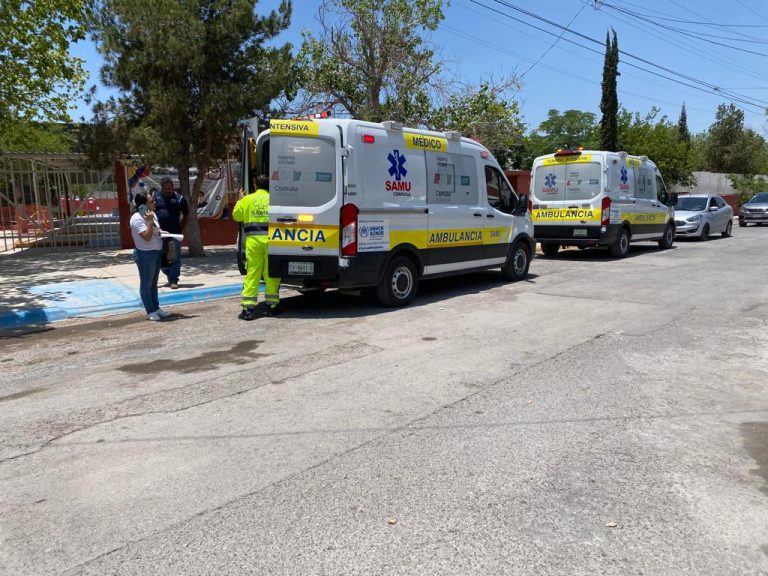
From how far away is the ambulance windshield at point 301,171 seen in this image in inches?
313

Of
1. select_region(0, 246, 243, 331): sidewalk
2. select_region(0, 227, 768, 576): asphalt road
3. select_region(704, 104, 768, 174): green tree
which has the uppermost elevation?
select_region(704, 104, 768, 174): green tree

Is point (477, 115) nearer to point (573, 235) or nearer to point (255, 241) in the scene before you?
point (573, 235)

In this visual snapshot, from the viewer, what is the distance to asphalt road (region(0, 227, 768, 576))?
2914mm

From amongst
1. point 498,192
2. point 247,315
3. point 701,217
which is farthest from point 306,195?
point 701,217

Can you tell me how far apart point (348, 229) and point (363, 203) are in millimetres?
419

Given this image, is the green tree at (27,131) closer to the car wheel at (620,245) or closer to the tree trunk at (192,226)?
the tree trunk at (192,226)

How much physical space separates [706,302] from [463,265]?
3.66m

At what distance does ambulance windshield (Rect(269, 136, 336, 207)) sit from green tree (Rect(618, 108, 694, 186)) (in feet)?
86.4

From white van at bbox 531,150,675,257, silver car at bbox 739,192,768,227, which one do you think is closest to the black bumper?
white van at bbox 531,150,675,257

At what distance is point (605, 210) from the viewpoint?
13836mm

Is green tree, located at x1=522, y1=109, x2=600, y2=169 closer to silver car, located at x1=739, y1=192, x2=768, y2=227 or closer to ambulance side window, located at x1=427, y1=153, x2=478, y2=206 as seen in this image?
silver car, located at x1=739, y1=192, x2=768, y2=227

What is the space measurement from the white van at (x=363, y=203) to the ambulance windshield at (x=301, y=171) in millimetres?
13

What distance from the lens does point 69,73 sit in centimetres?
1166

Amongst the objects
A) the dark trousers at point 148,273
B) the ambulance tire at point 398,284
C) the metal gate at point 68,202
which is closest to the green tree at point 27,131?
the metal gate at point 68,202
